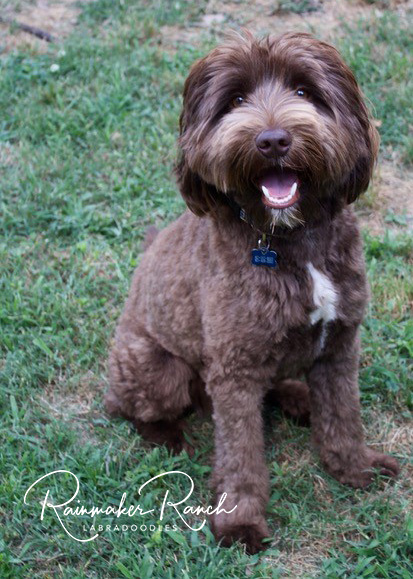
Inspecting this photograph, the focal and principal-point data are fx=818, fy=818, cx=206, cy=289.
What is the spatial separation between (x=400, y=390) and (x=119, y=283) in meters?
1.77

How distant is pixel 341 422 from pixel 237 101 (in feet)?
4.91

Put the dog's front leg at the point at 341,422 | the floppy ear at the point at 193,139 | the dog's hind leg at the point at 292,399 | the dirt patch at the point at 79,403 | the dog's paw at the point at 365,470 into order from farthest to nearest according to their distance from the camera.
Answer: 1. the dirt patch at the point at 79,403
2. the dog's hind leg at the point at 292,399
3. the dog's paw at the point at 365,470
4. the dog's front leg at the point at 341,422
5. the floppy ear at the point at 193,139

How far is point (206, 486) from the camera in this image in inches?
148

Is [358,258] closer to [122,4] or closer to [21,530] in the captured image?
[21,530]

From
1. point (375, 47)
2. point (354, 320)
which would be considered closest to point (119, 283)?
point (354, 320)

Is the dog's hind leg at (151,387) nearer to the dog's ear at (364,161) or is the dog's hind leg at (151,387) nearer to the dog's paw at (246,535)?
the dog's paw at (246,535)

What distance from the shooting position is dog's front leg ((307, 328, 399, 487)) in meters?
3.56

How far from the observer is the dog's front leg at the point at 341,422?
3559 mm

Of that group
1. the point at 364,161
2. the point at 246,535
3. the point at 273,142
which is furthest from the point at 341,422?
the point at 273,142

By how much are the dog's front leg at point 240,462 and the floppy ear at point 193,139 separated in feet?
2.40

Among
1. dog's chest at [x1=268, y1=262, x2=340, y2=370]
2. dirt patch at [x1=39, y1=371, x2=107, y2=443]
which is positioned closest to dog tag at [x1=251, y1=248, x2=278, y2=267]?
dog's chest at [x1=268, y1=262, x2=340, y2=370]

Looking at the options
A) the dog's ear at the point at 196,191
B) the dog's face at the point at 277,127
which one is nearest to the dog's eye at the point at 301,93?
the dog's face at the point at 277,127

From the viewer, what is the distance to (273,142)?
280 centimetres

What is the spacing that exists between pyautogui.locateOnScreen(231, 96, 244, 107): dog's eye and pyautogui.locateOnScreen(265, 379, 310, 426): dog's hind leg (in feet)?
4.95
